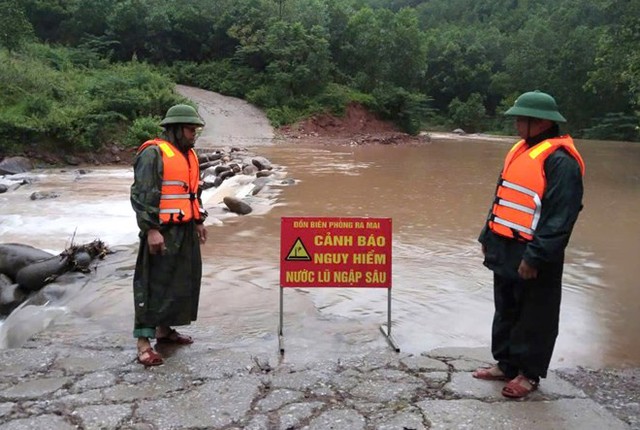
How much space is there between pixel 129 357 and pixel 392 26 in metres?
36.6

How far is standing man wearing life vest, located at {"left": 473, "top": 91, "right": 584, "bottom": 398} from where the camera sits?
3.60m

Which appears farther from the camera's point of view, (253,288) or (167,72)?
(167,72)

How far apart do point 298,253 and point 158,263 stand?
3.59 ft

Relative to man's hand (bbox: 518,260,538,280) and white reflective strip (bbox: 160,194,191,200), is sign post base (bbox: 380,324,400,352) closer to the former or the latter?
man's hand (bbox: 518,260,538,280)

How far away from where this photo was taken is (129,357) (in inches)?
174

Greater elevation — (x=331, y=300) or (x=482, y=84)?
(x=482, y=84)

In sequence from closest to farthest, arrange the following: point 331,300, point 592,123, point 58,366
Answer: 1. point 58,366
2. point 331,300
3. point 592,123

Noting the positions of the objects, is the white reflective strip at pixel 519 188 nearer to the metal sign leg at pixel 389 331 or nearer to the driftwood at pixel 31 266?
the metal sign leg at pixel 389 331

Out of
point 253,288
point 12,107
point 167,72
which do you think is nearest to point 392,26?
point 167,72

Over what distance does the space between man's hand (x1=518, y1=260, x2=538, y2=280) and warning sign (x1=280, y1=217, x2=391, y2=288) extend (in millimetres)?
1406

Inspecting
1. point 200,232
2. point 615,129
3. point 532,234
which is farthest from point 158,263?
point 615,129

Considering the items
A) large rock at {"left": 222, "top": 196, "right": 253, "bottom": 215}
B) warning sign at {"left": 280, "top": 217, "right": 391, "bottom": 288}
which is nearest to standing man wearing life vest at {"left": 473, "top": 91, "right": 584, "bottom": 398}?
warning sign at {"left": 280, "top": 217, "right": 391, "bottom": 288}

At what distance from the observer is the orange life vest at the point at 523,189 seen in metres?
3.72

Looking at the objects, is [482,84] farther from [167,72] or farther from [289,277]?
[289,277]
